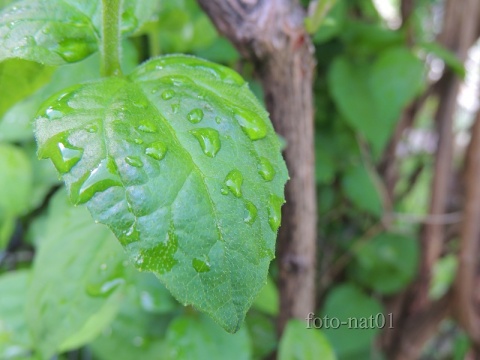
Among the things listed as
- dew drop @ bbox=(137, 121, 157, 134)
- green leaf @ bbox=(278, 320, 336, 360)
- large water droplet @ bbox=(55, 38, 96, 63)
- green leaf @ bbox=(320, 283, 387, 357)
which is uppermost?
large water droplet @ bbox=(55, 38, 96, 63)

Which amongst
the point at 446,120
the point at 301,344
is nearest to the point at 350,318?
the point at 301,344

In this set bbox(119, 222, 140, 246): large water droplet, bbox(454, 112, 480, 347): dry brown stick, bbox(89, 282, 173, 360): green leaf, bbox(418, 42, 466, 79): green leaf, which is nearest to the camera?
bbox(119, 222, 140, 246): large water droplet

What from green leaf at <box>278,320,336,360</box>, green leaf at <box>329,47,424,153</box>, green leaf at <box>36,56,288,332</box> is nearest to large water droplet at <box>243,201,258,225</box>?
green leaf at <box>36,56,288,332</box>

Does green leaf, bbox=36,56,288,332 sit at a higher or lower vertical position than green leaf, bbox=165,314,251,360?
higher

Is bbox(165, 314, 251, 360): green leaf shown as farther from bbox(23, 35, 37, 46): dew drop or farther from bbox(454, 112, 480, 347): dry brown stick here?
bbox(454, 112, 480, 347): dry brown stick

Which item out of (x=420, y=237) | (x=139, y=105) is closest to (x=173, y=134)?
(x=139, y=105)

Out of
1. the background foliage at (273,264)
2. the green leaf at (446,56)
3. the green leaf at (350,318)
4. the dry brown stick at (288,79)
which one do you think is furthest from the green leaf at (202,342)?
the green leaf at (446,56)
